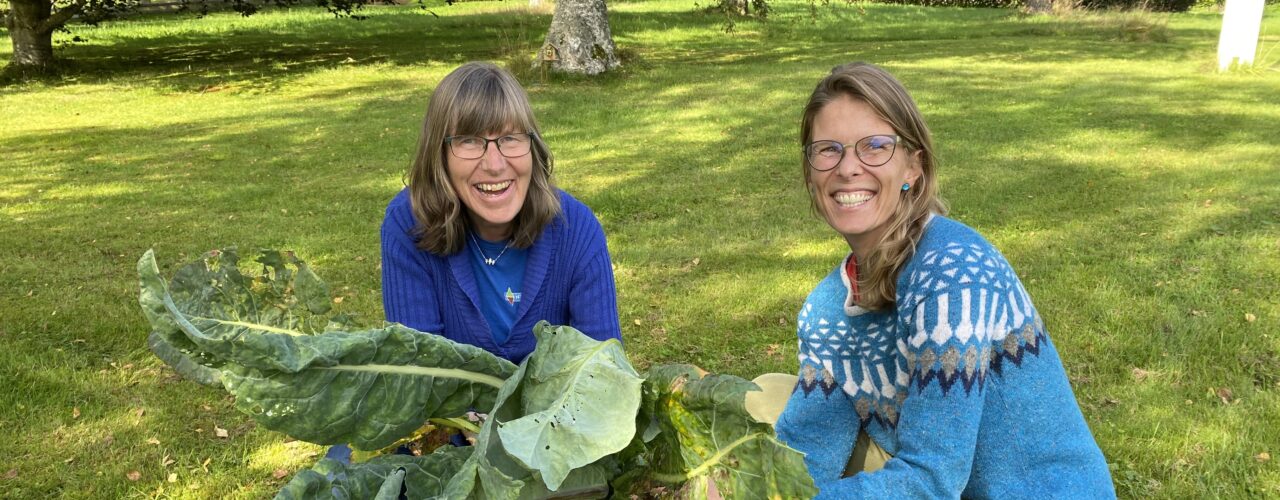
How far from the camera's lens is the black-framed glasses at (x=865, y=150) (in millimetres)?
2256

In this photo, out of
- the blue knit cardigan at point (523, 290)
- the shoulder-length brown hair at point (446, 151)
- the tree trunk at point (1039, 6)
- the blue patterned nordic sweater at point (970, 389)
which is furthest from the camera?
the tree trunk at point (1039, 6)

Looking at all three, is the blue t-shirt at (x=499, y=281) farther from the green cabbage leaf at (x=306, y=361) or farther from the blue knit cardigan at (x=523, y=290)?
the green cabbage leaf at (x=306, y=361)

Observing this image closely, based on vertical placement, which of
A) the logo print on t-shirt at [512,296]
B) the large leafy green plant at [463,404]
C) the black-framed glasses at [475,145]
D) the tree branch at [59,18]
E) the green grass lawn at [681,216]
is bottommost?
the green grass lawn at [681,216]

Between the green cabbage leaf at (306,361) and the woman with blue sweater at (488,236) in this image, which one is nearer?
the green cabbage leaf at (306,361)

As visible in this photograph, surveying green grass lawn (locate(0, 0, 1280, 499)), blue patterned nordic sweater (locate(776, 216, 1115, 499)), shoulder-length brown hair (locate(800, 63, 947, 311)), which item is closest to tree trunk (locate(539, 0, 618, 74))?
green grass lawn (locate(0, 0, 1280, 499))

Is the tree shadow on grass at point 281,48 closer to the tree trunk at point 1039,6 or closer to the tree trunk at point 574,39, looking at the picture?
the tree trunk at point 574,39

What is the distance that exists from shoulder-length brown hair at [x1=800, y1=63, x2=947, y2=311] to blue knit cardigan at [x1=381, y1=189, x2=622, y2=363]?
867 mm

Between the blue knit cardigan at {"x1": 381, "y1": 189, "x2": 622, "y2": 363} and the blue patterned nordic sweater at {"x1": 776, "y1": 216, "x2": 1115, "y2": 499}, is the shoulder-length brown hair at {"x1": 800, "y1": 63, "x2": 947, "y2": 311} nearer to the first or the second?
the blue patterned nordic sweater at {"x1": 776, "y1": 216, "x2": 1115, "y2": 499}

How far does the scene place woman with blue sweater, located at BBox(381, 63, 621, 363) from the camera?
2.52 metres

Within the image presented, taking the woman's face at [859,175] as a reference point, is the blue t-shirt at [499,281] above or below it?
below

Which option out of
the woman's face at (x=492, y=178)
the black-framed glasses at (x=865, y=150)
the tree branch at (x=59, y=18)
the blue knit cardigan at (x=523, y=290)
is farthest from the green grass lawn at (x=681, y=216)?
the black-framed glasses at (x=865, y=150)

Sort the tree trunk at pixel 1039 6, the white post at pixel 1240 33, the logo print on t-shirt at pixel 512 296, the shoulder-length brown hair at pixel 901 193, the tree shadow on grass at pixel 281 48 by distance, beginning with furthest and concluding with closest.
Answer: the tree trunk at pixel 1039 6 → the tree shadow on grass at pixel 281 48 → the white post at pixel 1240 33 → the logo print on t-shirt at pixel 512 296 → the shoulder-length brown hair at pixel 901 193

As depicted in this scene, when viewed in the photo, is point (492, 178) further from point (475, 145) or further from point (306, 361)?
point (306, 361)

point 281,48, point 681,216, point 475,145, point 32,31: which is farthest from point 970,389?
point 281,48
